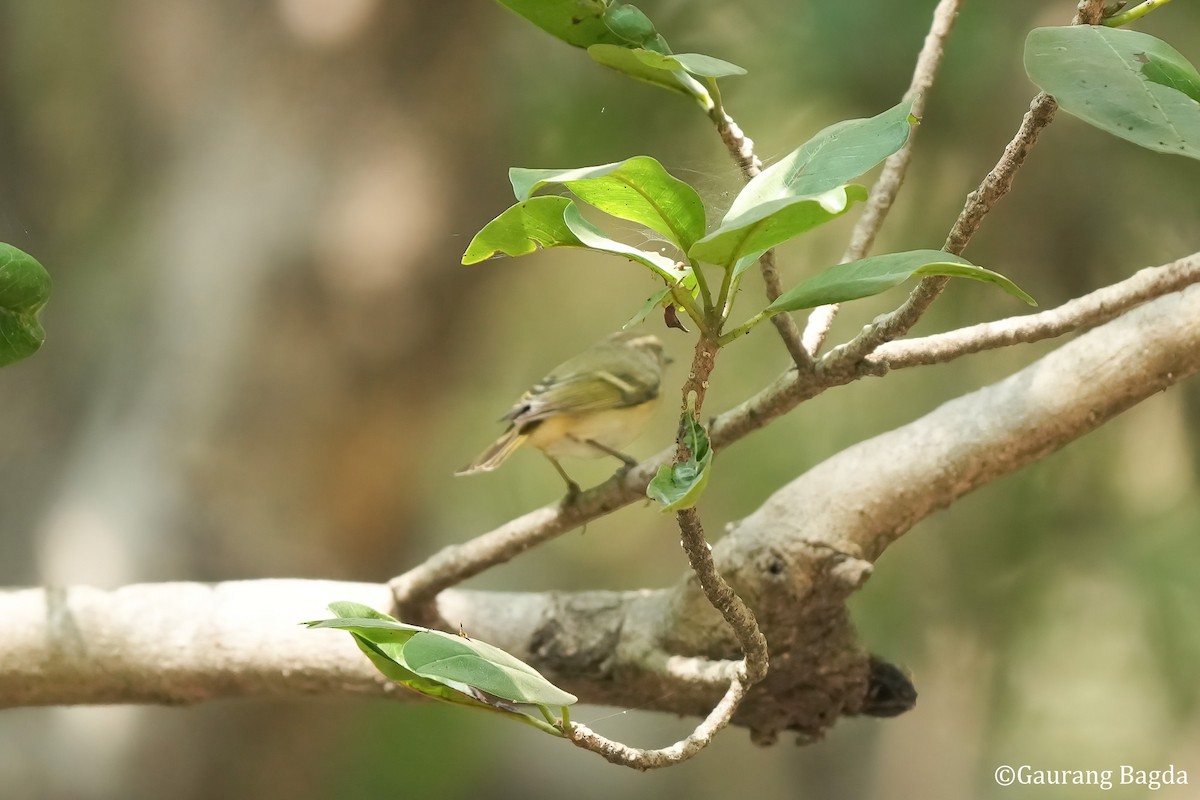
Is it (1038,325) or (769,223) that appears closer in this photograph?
(769,223)

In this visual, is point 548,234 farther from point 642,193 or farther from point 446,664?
point 446,664

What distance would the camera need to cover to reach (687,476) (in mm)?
381

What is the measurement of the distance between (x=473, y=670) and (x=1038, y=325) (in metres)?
0.39

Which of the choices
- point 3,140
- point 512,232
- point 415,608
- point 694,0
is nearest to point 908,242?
point 694,0

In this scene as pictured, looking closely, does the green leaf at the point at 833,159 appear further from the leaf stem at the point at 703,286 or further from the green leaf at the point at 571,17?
the green leaf at the point at 571,17

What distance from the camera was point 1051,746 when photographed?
4.63ft

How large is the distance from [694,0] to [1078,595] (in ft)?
3.10

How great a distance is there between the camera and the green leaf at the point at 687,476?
356 mm

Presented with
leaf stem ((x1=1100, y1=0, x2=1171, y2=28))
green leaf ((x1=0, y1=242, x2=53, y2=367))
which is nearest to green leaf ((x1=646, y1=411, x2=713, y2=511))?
leaf stem ((x1=1100, y1=0, x2=1171, y2=28))

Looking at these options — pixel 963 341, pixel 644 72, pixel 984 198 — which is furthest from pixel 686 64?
pixel 963 341

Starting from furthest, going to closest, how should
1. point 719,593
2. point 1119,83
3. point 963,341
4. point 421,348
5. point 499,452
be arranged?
point 421,348 < point 499,452 < point 963,341 < point 719,593 < point 1119,83

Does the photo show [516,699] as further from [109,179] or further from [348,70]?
[109,179]

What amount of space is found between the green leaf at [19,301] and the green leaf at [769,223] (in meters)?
0.40

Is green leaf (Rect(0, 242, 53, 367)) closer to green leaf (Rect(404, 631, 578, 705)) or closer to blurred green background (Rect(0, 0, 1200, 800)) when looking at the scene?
green leaf (Rect(404, 631, 578, 705))
